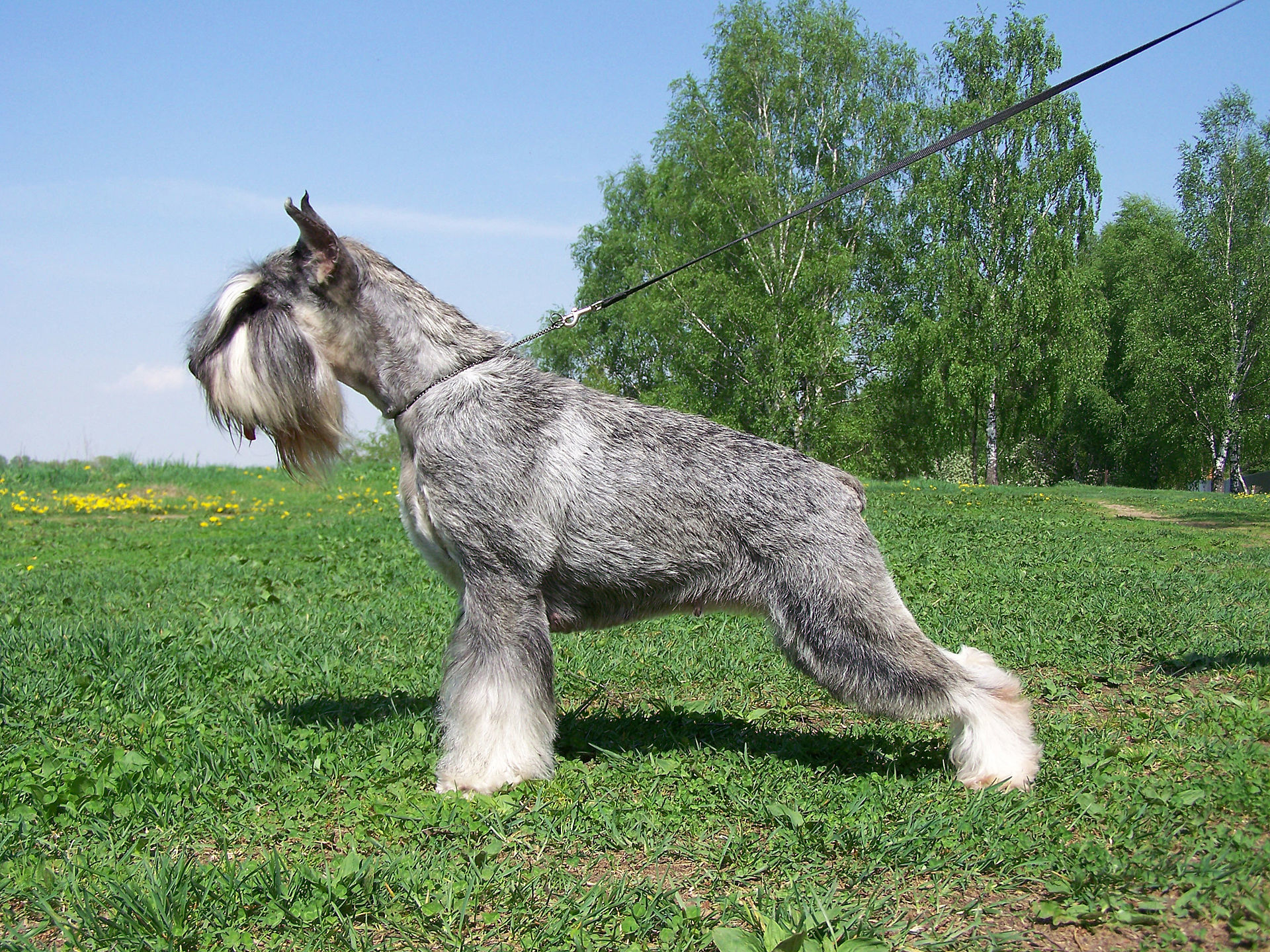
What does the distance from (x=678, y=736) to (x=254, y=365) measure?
2.67 meters

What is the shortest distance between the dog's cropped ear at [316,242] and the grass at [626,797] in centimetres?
215

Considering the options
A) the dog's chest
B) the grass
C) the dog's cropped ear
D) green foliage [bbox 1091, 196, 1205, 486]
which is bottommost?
the grass

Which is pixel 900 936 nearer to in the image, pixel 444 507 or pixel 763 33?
pixel 444 507

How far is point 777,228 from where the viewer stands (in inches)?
1146

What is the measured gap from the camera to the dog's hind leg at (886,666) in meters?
3.76

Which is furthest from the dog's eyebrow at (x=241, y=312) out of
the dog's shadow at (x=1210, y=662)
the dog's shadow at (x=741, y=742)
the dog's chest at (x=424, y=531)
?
the dog's shadow at (x=1210, y=662)

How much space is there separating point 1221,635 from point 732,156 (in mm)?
26219

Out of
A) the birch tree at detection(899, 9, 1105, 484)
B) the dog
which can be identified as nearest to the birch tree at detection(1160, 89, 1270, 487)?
the birch tree at detection(899, 9, 1105, 484)

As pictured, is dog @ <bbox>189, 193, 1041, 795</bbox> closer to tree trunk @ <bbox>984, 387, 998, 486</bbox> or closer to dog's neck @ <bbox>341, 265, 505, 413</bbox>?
dog's neck @ <bbox>341, 265, 505, 413</bbox>

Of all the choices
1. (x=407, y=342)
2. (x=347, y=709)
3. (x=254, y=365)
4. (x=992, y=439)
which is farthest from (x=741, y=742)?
(x=992, y=439)

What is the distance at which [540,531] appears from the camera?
3.93m

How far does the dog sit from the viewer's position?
3.80m

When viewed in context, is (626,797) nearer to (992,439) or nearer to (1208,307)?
(992,439)

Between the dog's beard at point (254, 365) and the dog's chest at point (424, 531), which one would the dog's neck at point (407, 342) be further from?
the dog's chest at point (424, 531)
